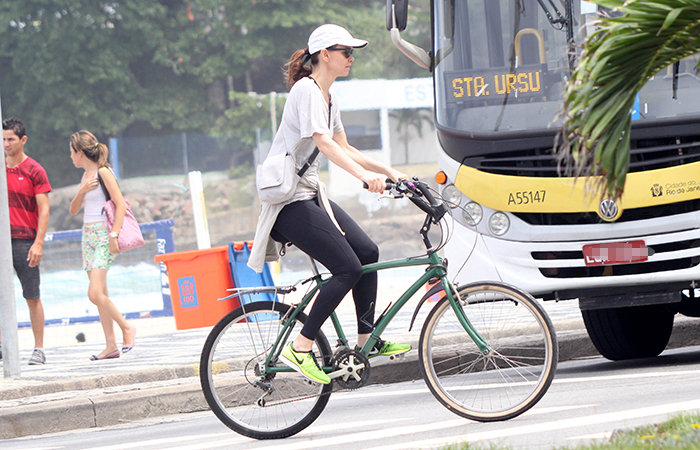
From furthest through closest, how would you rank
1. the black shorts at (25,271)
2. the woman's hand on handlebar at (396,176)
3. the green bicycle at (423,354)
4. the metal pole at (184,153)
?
the metal pole at (184,153)
the black shorts at (25,271)
the woman's hand on handlebar at (396,176)
the green bicycle at (423,354)

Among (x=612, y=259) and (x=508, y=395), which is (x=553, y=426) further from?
(x=612, y=259)

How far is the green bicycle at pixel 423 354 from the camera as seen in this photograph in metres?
4.52

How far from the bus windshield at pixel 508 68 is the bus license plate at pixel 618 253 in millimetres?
873

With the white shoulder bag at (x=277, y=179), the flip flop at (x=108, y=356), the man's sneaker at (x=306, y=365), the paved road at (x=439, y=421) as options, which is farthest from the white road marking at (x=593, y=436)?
the flip flop at (x=108, y=356)

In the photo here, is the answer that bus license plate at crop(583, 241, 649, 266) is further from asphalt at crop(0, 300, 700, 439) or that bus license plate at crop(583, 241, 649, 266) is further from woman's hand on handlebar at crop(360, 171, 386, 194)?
woman's hand on handlebar at crop(360, 171, 386, 194)

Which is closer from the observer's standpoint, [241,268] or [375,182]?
[375,182]

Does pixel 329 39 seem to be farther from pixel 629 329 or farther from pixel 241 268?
pixel 241 268

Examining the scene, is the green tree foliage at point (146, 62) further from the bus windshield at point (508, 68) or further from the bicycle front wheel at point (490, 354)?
the bicycle front wheel at point (490, 354)

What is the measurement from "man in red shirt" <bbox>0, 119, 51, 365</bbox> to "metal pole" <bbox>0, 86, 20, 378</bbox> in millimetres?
969

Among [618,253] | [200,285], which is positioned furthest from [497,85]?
[200,285]

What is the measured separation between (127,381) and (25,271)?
1881mm

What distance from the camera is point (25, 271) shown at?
27.2 feet

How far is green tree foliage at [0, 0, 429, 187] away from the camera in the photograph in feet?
146

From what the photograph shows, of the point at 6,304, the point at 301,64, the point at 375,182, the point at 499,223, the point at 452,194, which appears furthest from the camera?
the point at 6,304
